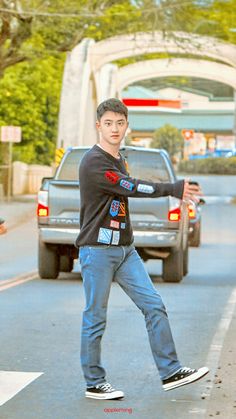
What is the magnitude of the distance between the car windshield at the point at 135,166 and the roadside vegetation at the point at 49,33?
15118 mm

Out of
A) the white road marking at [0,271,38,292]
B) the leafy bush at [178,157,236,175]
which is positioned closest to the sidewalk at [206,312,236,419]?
the white road marking at [0,271,38,292]

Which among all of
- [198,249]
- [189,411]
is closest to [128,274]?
[189,411]

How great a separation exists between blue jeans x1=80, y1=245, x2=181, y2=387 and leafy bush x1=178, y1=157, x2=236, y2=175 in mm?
73358

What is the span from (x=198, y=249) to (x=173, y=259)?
9.06 m

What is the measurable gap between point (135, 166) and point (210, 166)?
72.4 meters

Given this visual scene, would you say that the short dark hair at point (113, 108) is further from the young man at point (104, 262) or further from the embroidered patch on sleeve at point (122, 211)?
the embroidered patch on sleeve at point (122, 211)

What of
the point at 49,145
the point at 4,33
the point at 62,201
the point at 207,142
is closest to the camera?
the point at 62,201

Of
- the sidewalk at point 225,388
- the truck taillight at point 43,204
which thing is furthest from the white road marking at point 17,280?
the sidewalk at point 225,388

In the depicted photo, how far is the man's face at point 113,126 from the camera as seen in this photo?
330 inches

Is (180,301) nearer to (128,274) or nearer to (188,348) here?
(188,348)

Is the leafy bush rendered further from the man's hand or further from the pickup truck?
the man's hand

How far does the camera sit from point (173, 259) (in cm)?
1834

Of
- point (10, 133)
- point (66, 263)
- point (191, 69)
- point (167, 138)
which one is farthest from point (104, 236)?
point (167, 138)

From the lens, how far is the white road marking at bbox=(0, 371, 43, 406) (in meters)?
8.68
